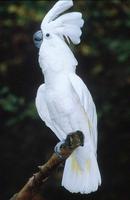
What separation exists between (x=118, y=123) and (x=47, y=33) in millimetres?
2511

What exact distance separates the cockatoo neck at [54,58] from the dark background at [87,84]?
7.06ft

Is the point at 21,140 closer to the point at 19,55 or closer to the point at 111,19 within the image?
the point at 19,55

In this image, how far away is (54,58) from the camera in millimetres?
2553

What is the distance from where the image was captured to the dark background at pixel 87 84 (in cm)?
490

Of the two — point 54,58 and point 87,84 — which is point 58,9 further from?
point 87,84

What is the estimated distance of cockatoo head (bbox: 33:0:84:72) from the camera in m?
2.54

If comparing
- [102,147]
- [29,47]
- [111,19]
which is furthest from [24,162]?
[111,19]

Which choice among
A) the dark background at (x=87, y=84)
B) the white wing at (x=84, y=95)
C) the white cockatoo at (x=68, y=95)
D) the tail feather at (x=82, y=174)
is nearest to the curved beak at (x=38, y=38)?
the white cockatoo at (x=68, y=95)

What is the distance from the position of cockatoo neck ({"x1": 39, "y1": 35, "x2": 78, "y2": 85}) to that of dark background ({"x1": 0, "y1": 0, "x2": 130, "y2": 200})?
2153mm

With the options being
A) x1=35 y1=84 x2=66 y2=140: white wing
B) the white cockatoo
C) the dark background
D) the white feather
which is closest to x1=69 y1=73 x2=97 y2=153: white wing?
the white cockatoo

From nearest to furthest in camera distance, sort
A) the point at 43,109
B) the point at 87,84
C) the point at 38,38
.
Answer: the point at 38,38 → the point at 43,109 → the point at 87,84

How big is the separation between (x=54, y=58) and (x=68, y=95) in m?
0.16

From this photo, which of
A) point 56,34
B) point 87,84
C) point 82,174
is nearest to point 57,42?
point 56,34

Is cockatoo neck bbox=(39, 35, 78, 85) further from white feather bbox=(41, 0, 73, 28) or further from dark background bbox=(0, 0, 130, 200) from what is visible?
dark background bbox=(0, 0, 130, 200)
